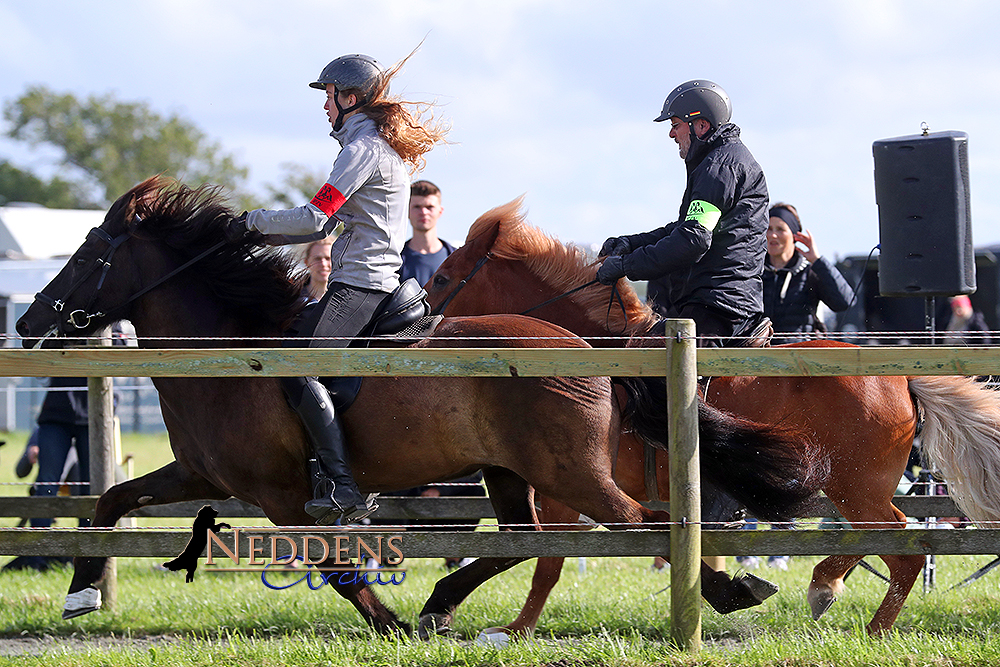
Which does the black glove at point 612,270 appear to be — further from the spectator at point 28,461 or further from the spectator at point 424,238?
the spectator at point 28,461

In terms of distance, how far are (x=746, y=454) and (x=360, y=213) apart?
6.73 ft

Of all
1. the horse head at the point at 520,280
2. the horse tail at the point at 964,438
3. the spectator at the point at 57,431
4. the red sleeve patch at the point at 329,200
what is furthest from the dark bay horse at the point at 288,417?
the spectator at the point at 57,431

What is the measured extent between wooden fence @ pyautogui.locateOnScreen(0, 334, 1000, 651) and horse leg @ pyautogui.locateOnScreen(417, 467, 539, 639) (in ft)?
1.92

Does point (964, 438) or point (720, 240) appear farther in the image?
point (720, 240)

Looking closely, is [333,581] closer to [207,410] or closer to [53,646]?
[207,410]

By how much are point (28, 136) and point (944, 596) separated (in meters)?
55.2

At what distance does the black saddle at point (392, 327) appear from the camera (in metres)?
4.71

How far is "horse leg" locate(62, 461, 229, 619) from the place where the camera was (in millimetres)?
5215

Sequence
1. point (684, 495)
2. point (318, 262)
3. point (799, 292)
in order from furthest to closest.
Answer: point (318, 262)
point (799, 292)
point (684, 495)

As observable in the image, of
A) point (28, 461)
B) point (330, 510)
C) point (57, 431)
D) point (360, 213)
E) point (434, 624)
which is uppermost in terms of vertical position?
point (360, 213)

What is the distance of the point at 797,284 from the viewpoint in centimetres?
728

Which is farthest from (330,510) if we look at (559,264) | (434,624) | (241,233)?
(559,264)

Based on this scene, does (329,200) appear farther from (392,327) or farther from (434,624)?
(434,624)

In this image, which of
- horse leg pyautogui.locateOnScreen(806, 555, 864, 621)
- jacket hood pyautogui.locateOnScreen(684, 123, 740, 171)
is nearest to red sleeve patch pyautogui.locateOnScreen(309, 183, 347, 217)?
jacket hood pyautogui.locateOnScreen(684, 123, 740, 171)
